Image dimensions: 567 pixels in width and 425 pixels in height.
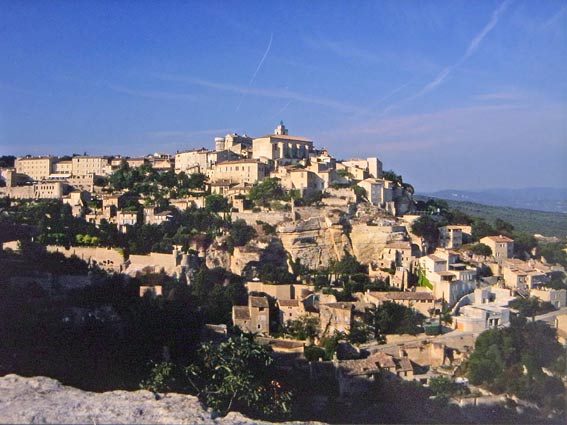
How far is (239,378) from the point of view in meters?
9.55

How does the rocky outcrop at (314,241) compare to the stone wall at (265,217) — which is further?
the stone wall at (265,217)

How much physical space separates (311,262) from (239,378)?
10450 mm

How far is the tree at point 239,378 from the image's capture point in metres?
9.10

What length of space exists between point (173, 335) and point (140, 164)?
17.4 m

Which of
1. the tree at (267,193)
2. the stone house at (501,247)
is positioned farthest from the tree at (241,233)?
the stone house at (501,247)

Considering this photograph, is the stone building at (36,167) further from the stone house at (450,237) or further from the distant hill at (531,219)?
the stone house at (450,237)

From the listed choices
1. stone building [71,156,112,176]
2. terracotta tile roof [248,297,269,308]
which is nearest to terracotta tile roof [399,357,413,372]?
terracotta tile roof [248,297,269,308]

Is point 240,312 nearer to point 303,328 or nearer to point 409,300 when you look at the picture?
point 303,328

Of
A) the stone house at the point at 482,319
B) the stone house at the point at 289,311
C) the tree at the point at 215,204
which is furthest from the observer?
the tree at the point at 215,204

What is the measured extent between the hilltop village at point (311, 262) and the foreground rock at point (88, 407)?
8439mm

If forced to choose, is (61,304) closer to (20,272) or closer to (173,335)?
(20,272)

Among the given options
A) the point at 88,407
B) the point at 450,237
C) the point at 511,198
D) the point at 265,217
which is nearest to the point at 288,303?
the point at 265,217

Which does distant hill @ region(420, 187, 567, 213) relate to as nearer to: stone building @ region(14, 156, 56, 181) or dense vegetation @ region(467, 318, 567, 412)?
dense vegetation @ region(467, 318, 567, 412)

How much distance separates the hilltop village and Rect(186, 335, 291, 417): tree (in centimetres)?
158
